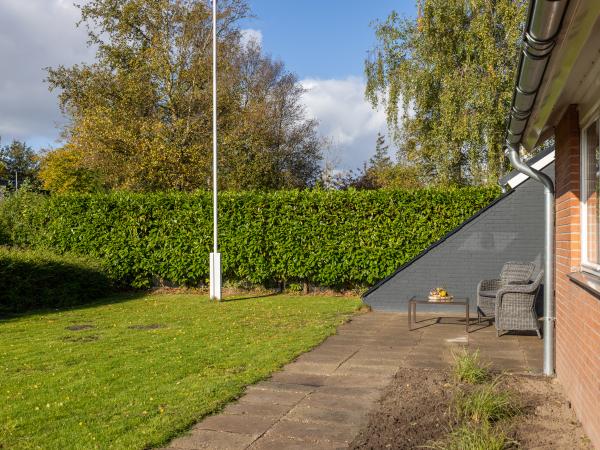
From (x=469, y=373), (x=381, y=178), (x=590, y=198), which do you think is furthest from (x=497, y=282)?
(x=381, y=178)

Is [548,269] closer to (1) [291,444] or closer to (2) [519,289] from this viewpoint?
(2) [519,289]

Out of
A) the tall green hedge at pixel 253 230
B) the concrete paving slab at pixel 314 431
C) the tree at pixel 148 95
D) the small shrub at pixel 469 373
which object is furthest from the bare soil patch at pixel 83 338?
the tree at pixel 148 95

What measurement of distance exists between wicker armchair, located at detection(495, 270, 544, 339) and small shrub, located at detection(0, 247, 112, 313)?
30.8 feet

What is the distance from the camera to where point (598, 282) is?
3775 millimetres

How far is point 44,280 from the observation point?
1285 centimetres

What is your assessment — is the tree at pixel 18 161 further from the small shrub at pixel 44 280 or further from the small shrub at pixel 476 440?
the small shrub at pixel 476 440

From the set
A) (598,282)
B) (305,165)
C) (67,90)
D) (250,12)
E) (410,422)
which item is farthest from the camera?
(305,165)

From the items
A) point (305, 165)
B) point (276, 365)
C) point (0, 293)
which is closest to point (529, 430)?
point (276, 365)

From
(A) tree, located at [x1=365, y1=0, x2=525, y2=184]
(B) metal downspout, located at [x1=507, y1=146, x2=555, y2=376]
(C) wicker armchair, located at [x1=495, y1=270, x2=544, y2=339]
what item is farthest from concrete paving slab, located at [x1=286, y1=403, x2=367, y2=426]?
(A) tree, located at [x1=365, y1=0, x2=525, y2=184]

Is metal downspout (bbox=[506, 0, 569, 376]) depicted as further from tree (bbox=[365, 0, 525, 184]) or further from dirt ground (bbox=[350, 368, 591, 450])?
tree (bbox=[365, 0, 525, 184])

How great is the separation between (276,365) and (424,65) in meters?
13.8

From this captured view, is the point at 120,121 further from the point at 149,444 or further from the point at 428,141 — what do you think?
the point at 149,444

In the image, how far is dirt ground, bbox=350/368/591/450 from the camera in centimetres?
414

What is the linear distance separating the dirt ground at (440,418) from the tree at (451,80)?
11.7 metres
